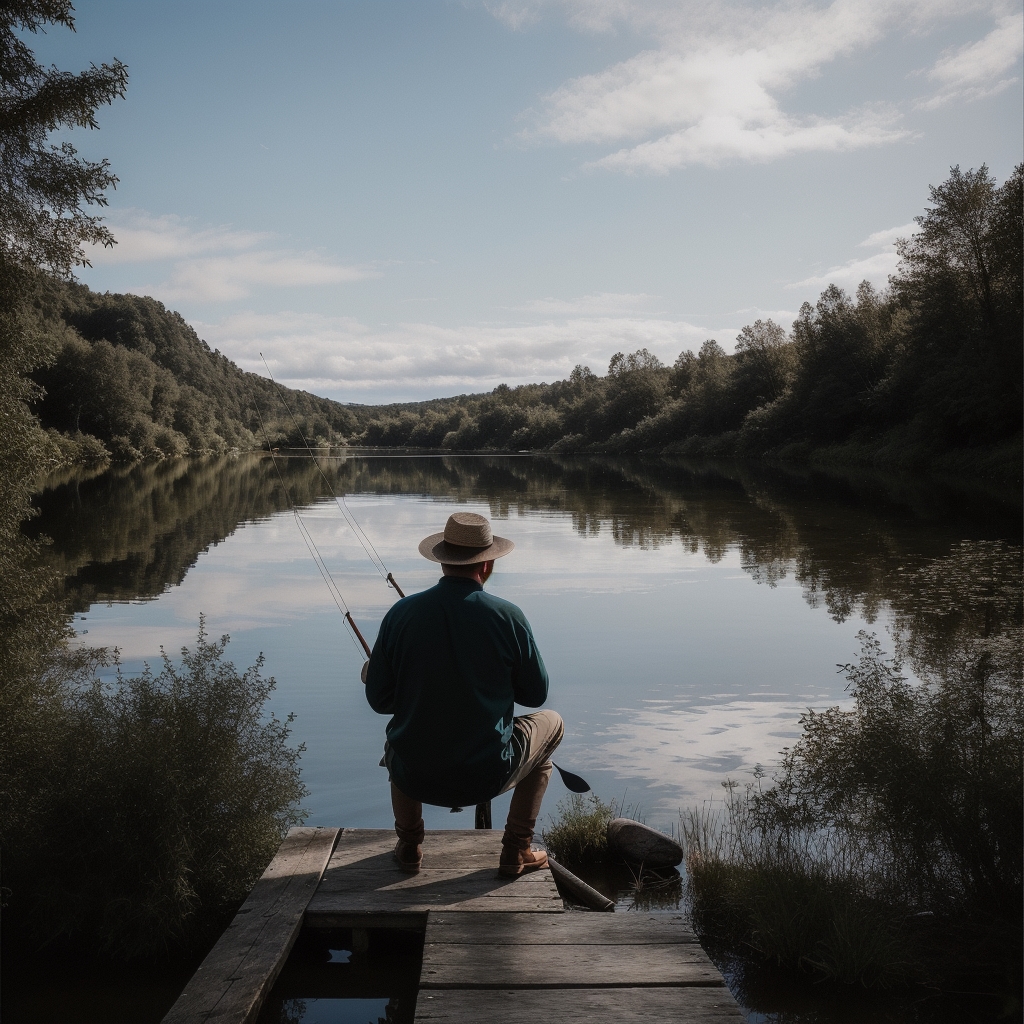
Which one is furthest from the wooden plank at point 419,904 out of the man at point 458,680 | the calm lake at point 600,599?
the calm lake at point 600,599

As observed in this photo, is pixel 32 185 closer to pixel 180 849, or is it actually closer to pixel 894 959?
pixel 180 849

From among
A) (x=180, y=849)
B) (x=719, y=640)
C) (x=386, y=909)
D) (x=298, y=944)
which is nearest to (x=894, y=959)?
(x=386, y=909)

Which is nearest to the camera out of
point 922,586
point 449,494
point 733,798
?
point 733,798

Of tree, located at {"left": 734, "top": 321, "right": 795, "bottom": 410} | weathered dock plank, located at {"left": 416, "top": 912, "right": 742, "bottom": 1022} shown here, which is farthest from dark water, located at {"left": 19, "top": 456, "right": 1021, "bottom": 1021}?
tree, located at {"left": 734, "top": 321, "right": 795, "bottom": 410}

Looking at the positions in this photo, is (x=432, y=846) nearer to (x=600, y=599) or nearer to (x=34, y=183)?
(x=34, y=183)

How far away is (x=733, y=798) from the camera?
730 cm

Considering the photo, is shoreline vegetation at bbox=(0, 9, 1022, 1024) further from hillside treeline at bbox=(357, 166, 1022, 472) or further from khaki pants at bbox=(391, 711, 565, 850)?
hillside treeline at bbox=(357, 166, 1022, 472)

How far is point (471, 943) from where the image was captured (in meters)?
4.07

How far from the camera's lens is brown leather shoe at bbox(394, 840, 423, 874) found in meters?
4.93

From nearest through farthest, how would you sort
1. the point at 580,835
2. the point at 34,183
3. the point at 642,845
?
the point at 642,845 → the point at 580,835 → the point at 34,183

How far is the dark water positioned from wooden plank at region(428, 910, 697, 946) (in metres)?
0.74

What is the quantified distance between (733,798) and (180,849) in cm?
418

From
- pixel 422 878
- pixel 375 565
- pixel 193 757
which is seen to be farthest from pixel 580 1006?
pixel 375 565

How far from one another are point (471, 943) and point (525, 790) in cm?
89
